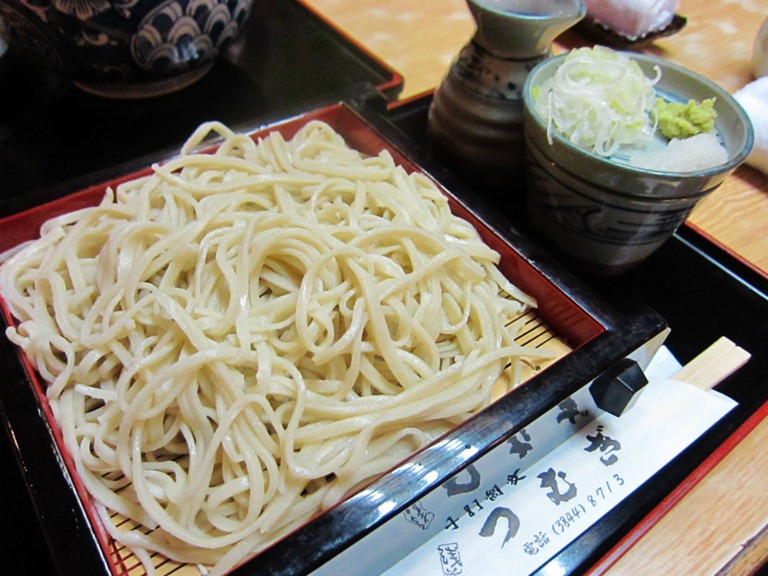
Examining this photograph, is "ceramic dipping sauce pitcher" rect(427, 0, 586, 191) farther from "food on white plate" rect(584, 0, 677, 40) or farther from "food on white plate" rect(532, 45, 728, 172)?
"food on white plate" rect(584, 0, 677, 40)

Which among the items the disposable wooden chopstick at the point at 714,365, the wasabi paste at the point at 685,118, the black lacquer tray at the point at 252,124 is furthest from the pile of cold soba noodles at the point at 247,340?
the wasabi paste at the point at 685,118

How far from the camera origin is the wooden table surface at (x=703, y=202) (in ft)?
3.18

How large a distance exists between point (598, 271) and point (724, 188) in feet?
2.20

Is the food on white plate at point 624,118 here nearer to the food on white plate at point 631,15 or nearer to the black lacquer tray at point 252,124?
the black lacquer tray at point 252,124

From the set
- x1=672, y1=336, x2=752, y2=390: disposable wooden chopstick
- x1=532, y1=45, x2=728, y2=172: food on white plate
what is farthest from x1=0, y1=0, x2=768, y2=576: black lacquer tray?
x1=532, y1=45, x2=728, y2=172: food on white plate

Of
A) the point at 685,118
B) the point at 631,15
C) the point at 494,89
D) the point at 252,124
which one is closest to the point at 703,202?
the point at 685,118

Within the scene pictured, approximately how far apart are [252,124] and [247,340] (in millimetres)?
707

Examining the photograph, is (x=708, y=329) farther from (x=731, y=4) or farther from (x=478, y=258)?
(x=731, y=4)

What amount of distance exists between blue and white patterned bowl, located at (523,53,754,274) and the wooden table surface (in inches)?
11.8

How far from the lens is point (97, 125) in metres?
1.60

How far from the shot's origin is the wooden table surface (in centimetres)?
97

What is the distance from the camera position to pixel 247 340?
93 centimetres

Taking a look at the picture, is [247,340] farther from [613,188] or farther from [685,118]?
[685,118]

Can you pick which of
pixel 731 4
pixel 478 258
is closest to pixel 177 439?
pixel 478 258
